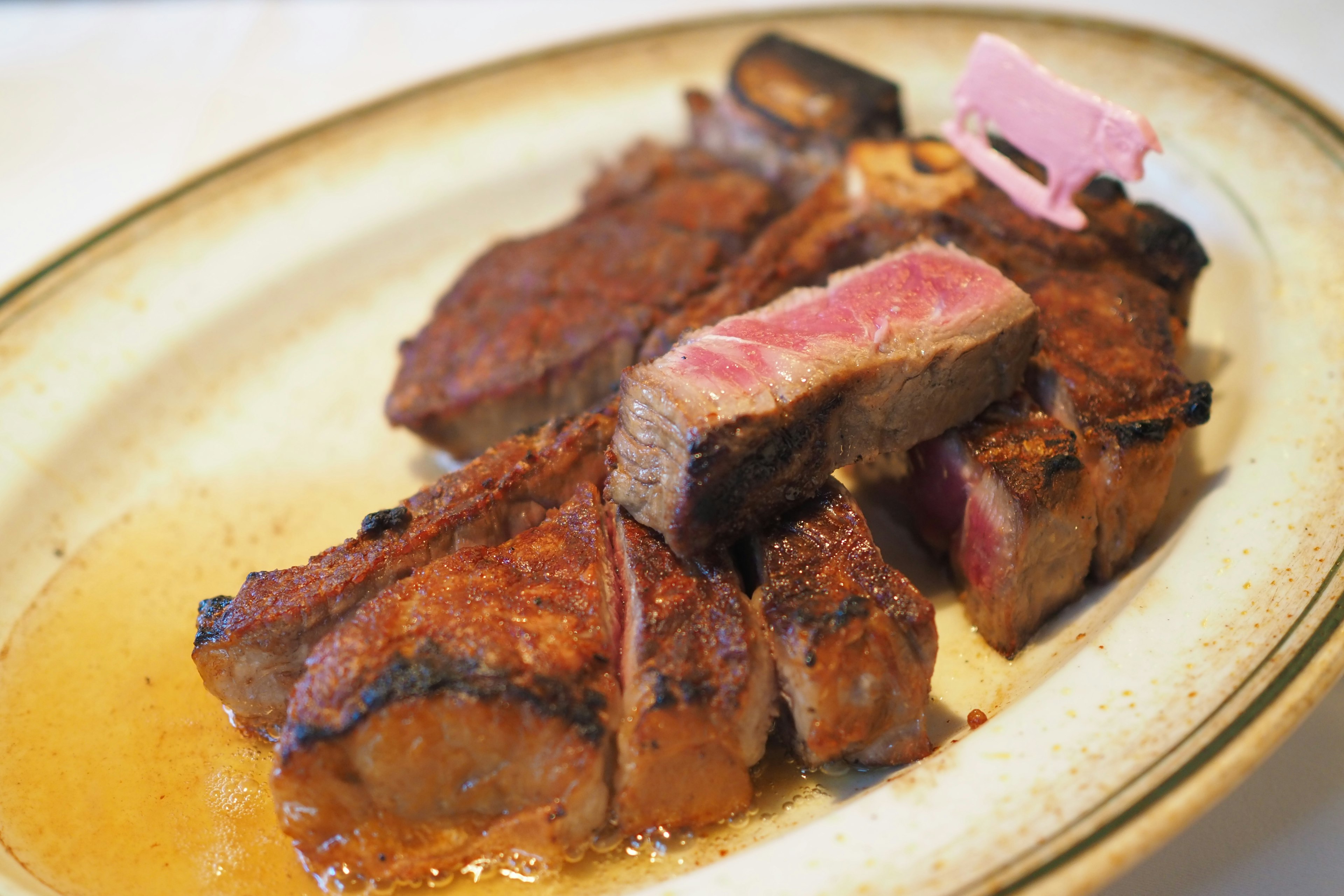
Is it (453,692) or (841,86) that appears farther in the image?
(841,86)

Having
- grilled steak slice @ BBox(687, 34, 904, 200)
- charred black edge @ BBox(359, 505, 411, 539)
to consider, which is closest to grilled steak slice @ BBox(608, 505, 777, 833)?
charred black edge @ BBox(359, 505, 411, 539)

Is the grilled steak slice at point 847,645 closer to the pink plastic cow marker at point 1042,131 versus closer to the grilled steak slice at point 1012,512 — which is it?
the grilled steak slice at point 1012,512

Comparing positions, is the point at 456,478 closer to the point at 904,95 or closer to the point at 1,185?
the point at 904,95

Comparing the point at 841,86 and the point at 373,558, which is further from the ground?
the point at 841,86

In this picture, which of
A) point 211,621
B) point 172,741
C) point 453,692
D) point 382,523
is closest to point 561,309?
point 382,523

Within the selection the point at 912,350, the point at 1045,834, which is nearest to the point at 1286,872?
the point at 1045,834

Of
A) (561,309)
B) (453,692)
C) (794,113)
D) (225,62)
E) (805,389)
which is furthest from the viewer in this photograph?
(225,62)

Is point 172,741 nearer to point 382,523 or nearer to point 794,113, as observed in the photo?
point 382,523
